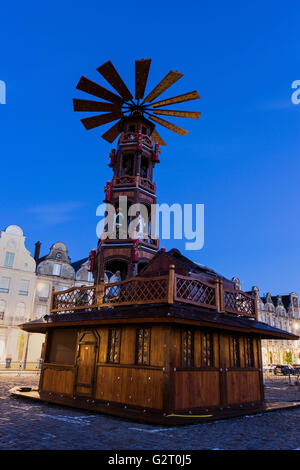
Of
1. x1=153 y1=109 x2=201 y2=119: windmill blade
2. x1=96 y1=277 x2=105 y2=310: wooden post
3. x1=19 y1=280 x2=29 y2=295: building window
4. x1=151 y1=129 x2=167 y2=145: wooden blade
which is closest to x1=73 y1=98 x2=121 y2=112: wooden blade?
x1=153 y1=109 x2=201 y2=119: windmill blade

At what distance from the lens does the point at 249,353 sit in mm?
14648

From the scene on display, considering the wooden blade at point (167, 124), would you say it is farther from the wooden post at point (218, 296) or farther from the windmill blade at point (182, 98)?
the wooden post at point (218, 296)

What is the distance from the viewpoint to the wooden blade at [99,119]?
18.8 metres

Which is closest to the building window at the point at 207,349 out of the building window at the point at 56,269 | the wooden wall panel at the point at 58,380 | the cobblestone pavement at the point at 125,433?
the cobblestone pavement at the point at 125,433

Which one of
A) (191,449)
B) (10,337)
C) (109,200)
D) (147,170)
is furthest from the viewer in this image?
(10,337)

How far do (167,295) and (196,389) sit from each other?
10.8 ft

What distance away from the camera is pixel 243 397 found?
13.4 m

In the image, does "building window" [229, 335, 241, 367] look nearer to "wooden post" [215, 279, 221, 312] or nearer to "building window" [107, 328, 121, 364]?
"wooden post" [215, 279, 221, 312]

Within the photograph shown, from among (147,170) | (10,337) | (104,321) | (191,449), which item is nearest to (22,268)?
(10,337)

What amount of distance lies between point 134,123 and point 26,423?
1535 cm

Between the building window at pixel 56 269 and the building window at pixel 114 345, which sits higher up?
the building window at pixel 56 269

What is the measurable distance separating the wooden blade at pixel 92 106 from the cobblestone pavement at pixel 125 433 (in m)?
14.2

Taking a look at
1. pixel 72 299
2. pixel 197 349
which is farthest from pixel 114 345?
pixel 72 299

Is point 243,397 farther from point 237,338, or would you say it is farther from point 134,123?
point 134,123
